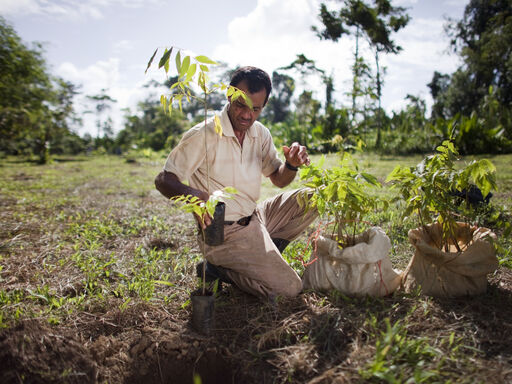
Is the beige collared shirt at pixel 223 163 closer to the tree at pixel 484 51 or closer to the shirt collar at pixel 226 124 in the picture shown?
the shirt collar at pixel 226 124

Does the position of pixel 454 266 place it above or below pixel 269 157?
below

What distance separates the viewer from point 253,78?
1.95 meters

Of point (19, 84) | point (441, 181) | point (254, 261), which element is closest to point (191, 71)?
point (254, 261)

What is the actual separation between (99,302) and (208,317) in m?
0.70

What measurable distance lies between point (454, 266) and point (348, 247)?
550 millimetres

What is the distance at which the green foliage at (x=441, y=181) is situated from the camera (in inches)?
61.1

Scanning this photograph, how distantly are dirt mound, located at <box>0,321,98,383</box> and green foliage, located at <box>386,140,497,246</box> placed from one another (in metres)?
1.71

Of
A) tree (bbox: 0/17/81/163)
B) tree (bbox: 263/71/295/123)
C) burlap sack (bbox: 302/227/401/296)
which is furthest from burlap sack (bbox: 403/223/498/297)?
tree (bbox: 263/71/295/123)

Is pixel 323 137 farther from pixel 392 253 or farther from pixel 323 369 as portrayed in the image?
pixel 323 369

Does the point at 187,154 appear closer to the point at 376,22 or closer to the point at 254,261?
the point at 254,261

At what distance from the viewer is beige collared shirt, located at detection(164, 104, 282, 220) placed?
6.34ft

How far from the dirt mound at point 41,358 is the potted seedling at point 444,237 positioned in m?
1.66

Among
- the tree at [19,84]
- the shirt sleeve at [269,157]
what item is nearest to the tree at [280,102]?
the tree at [19,84]

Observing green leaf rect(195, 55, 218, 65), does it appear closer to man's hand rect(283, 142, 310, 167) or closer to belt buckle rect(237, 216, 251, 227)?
man's hand rect(283, 142, 310, 167)
